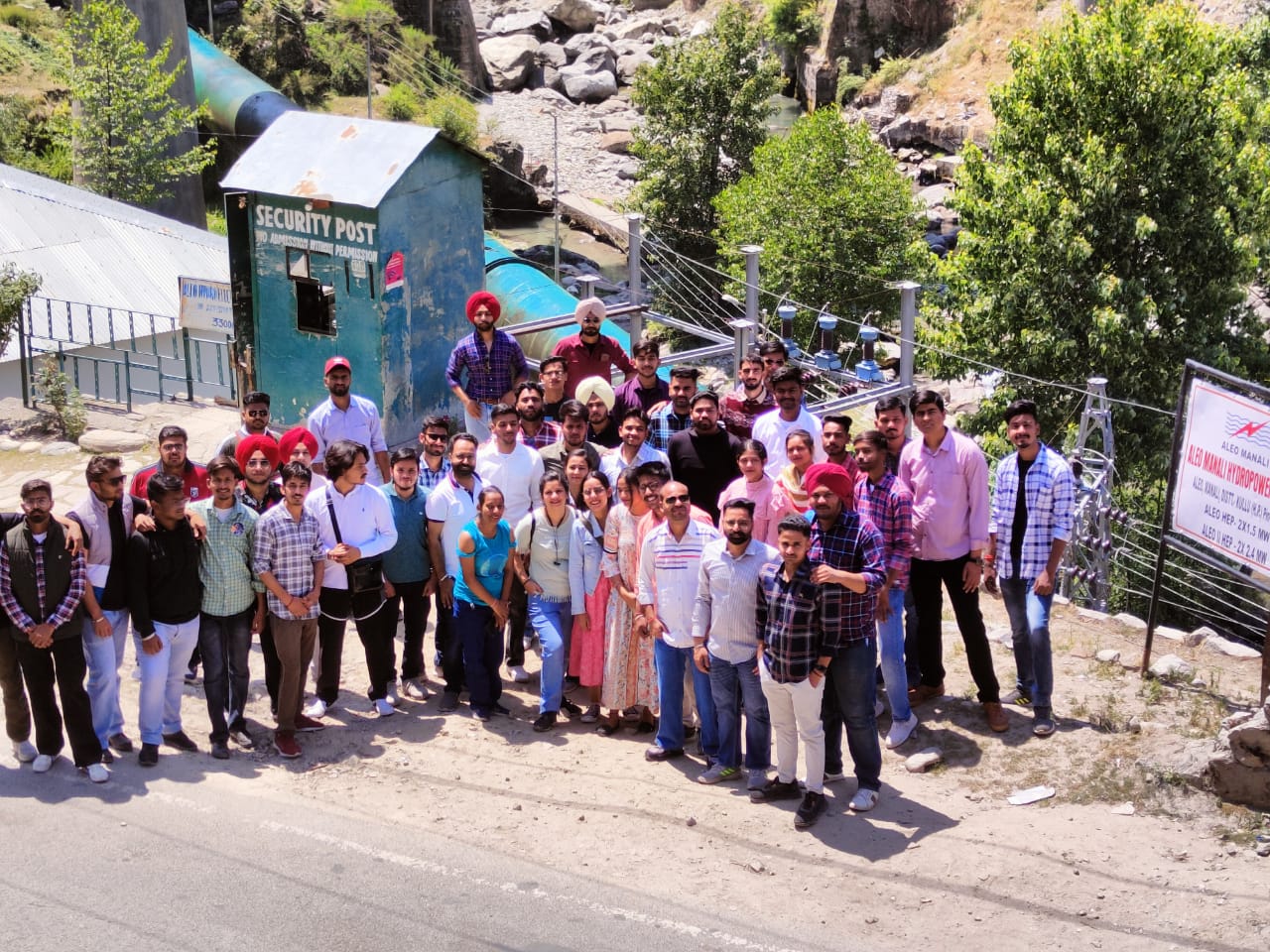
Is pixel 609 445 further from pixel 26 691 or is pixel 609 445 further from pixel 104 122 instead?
pixel 104 122

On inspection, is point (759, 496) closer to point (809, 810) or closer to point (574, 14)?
point (809, 810)

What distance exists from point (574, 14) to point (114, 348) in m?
50.2

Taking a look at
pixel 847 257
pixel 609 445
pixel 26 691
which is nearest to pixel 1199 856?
pixel 609 445

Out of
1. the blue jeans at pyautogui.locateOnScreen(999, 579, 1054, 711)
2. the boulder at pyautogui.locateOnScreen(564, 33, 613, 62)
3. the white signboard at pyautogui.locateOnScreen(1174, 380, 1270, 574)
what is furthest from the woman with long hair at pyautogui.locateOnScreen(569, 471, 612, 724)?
the boulder at pyautogui.locateOnScreen(564, 33, 613, 62)

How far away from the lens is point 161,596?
7.24m

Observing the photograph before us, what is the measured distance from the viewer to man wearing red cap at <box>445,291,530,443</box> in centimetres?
1036

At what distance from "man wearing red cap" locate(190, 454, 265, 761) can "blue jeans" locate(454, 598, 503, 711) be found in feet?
3.80

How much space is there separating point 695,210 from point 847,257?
756 cm

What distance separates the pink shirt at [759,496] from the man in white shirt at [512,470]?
4.37 ft

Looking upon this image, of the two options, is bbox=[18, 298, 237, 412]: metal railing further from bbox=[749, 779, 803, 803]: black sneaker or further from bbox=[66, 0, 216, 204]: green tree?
bbox=[66, 0, 216, 204]: green tree

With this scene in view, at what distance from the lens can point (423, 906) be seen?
608cm

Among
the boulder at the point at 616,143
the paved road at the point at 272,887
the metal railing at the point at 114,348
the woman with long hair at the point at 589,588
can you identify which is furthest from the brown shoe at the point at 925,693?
the boulder at the point at 616,143

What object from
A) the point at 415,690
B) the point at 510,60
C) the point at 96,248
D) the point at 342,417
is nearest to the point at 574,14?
the point at 510,60

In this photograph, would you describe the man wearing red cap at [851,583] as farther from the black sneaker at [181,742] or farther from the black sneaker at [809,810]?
the black sneaker at [181,742]
